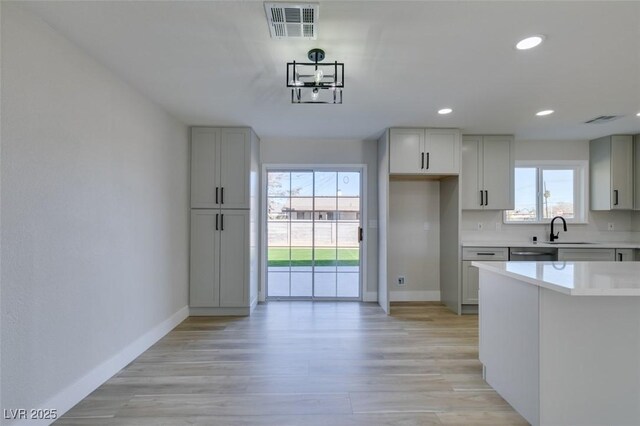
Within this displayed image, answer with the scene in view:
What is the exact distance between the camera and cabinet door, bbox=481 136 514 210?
14.5 feet

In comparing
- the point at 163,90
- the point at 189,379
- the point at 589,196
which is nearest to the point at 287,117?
the point at 163,90

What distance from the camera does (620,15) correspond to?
5.88ft

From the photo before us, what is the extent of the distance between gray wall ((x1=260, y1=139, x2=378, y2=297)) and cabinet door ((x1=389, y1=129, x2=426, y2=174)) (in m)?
0.64

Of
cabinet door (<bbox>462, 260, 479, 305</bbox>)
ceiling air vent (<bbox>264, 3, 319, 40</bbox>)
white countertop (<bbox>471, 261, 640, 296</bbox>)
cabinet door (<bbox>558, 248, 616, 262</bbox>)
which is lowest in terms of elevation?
cabinet door (<bbox>462, 260, 479, 305</bbox>)

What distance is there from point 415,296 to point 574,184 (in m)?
3.03

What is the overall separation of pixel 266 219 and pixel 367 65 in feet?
9.75

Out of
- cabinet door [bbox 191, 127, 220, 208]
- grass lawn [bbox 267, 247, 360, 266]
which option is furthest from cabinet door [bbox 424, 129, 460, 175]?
cabinet door [bbox 191, 127, 220, 208]

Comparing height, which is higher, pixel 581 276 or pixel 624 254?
pixel 581 276

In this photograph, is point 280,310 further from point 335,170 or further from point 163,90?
point 163,90

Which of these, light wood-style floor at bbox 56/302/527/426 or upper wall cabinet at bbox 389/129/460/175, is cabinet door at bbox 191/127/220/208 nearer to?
light wood-style floor at bbox 56/302/527/426

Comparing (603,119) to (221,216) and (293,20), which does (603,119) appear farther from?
(221,216)

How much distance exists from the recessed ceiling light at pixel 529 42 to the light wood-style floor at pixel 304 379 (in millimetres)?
2473

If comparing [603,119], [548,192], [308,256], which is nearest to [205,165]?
[308,256]

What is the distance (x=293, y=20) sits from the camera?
5.92ft
